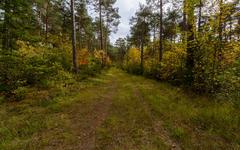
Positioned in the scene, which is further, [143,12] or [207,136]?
[143,12]

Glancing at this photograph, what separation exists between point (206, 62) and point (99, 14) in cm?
1791

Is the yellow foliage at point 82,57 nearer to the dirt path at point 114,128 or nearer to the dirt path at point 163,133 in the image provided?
the dirt path at point 114,128

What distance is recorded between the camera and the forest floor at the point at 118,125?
4.29m

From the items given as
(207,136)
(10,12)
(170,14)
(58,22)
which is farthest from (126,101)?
(58,22)

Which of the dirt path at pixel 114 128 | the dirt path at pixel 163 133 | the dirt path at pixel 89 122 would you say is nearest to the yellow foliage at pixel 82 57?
the dirt path at pixel 89 122

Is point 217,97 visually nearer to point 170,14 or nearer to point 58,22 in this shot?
point 170,14

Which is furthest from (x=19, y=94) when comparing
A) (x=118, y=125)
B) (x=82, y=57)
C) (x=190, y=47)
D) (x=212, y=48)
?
(x=82, y=57)

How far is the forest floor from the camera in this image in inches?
169

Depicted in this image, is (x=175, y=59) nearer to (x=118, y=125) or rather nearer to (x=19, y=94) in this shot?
(x=118, y=125)

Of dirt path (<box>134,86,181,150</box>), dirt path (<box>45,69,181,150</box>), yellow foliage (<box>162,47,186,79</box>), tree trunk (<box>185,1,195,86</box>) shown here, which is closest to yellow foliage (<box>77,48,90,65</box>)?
yellow foliage (<box>162,47,186,79</box>)

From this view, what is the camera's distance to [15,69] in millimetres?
8539

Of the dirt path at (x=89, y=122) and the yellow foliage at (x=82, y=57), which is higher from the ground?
the yellow foliage at (x=82, y=57)

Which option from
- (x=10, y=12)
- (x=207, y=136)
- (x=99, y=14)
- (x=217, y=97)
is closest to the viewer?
(x=207, y=136)

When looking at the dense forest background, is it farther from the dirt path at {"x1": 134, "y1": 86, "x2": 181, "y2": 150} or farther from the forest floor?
the dirt path at {"x1": 134, "y1": 86, "x2": 181, "y2": 150}
